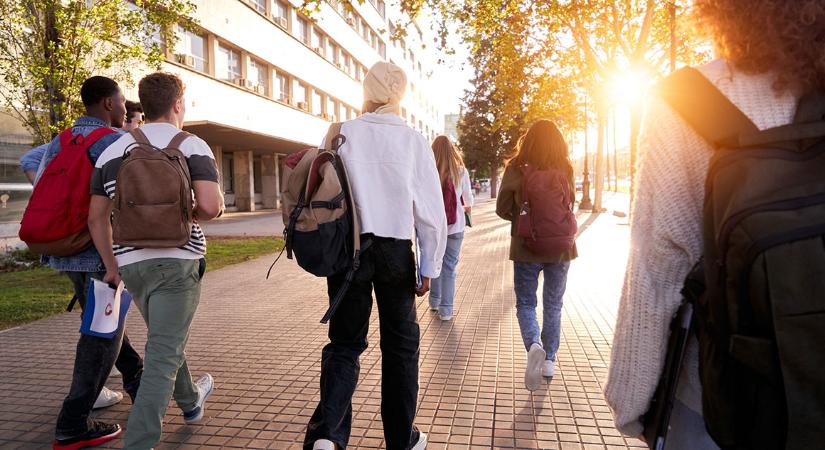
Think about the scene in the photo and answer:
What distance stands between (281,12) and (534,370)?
29.7 metres

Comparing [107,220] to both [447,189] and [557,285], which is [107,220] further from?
[447,189]

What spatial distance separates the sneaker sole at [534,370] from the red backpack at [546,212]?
0.71 m

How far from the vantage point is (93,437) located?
3314 millimetres

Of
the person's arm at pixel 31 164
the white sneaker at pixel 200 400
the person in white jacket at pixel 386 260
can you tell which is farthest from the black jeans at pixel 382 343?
the person's arm at pixel 31 164

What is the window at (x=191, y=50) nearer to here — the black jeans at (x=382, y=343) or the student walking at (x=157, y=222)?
the student walking at (x=157, y=222)

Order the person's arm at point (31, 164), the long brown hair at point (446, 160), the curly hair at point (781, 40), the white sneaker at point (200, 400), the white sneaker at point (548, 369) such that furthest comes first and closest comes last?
1. the long brown hair at point (446, 160)
2. the white sneaker at point (548, 369)
3. the person's arm at point (31, 164)
4. the white sneaker at point (200, 400)
5. the curly hair at point (781, 40)

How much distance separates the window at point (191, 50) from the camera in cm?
2117

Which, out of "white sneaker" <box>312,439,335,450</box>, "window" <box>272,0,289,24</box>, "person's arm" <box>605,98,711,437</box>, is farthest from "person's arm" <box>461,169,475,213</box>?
"window" <box>272,0,289,24</box>

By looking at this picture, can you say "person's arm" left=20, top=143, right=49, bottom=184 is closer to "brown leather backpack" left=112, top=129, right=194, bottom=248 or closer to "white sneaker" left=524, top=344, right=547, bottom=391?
"brown leather backpack" left=112, top=129, right=194, bottom=248

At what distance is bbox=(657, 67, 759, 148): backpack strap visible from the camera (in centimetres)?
114

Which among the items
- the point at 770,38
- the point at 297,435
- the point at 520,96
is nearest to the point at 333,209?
the point at 297,435

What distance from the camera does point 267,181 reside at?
33.2 metres

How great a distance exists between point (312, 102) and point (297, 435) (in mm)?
31784

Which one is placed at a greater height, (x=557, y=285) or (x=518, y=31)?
(x=518, y=31)
